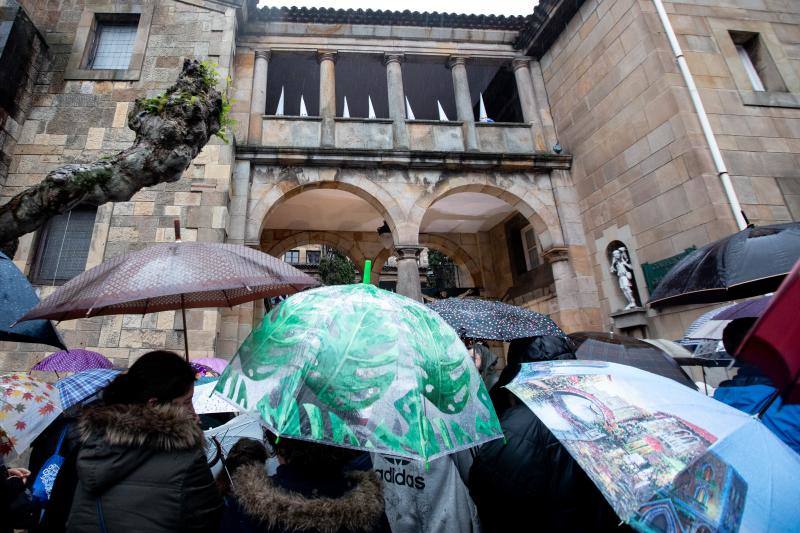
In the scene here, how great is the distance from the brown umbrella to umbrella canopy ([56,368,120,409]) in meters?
0.73

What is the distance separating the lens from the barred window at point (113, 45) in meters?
8.45

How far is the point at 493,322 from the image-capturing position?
3.11m

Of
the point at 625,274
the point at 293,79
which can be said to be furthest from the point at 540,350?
the point at 293,79

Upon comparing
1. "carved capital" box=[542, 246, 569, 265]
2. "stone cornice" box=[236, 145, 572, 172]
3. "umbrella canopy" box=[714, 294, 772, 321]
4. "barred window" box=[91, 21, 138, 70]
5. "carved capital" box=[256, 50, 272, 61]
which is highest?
"carved capital" box=[256, 50, 272, 61]

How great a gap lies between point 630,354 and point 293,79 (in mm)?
11444

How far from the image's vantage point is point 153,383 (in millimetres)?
1602

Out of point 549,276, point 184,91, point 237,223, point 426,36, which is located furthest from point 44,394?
point 426,36

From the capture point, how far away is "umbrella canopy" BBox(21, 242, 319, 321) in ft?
6.81

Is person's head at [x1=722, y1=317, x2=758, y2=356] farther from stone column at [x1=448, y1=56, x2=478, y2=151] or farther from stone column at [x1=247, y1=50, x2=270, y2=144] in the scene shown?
stone column at [x1=247, y1=50, x2=270, y2=144]

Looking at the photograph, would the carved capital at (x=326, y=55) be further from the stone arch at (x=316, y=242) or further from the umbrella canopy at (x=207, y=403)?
the umbrella canopy at (x=207, y=403)

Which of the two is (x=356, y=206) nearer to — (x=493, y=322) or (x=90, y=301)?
(x=493, y=322)

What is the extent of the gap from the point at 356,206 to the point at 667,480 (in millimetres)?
10576

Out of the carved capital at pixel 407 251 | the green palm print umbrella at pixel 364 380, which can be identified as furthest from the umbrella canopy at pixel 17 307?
the carved capital at pixel 407 251

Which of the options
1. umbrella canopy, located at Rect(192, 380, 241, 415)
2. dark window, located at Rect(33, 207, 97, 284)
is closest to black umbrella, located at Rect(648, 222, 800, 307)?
umbrella canopy, located at Rect(192, 380, 241, 415)
